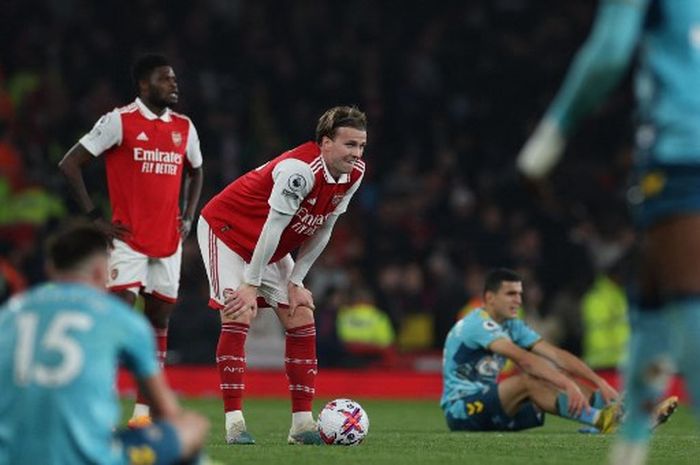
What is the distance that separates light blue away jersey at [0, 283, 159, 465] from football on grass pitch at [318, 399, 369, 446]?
421 centimetres

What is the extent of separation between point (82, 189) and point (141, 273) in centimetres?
67

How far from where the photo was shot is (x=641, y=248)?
507 cm

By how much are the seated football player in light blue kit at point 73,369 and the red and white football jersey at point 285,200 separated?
3883 millimetres

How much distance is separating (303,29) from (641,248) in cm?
1804

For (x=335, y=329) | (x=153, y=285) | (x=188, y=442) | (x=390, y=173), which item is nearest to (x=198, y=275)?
(x=335, y=329)

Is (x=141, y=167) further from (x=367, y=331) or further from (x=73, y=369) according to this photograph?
(x=367, y=331)

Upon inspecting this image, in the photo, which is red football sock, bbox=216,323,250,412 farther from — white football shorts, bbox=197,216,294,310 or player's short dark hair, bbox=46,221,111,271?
player's short dark hair, bbox=46,221,111,271

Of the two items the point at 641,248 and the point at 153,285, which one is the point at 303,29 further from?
the point at 641,248

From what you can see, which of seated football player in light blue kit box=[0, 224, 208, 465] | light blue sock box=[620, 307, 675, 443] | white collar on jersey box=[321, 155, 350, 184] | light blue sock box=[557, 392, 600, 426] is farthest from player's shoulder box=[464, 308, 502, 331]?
seated football player in light blue kit box=[0, 224, 208, 465]

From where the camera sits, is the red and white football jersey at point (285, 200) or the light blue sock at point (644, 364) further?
the red and white football jersey at point (285, 200)

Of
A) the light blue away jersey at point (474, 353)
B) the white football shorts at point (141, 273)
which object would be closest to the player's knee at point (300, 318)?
the white football shorts at point (141, 273)

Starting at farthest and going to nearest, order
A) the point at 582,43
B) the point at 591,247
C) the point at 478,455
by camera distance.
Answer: the point at 582,43
the point at 591,247
the point at 478,455

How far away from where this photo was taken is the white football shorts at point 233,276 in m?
9.51

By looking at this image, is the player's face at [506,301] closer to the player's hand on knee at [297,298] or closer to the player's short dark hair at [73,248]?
the player's hand on knee at [297,298]
